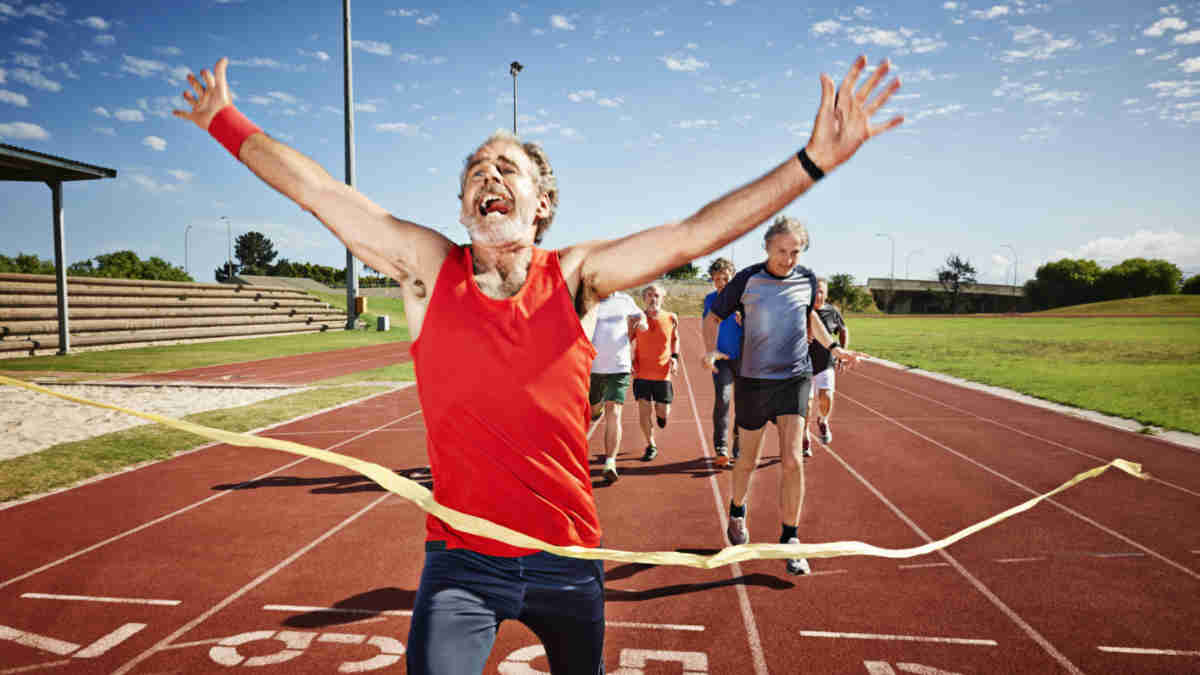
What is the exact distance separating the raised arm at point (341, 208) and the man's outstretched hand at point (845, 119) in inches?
41.4

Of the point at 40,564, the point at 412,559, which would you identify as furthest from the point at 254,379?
the point at 412,559

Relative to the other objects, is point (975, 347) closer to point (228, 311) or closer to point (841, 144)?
point (841, 144)

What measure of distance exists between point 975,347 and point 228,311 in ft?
102

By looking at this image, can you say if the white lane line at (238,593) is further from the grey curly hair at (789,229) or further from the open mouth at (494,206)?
the grey curly hair at (789,229)

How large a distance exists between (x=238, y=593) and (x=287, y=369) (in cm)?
1469

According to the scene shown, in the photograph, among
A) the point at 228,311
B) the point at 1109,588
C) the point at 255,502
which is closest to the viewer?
the point at 1109,588

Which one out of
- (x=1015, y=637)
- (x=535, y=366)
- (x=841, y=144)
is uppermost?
(x=841, y=144)

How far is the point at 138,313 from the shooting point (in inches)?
920

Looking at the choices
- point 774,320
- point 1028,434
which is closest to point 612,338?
point 774,320

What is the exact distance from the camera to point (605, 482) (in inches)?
249

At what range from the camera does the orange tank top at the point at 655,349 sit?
22.9 feet

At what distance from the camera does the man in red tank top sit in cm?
158

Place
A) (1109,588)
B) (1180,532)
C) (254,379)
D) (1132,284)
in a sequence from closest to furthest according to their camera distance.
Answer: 1. (1109,588)
2. (1180,532)
3. (254,379)
4. (1132,284)

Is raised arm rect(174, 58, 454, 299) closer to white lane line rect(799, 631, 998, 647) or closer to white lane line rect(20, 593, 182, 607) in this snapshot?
white lane line rect(799, 631, 998, 647)
